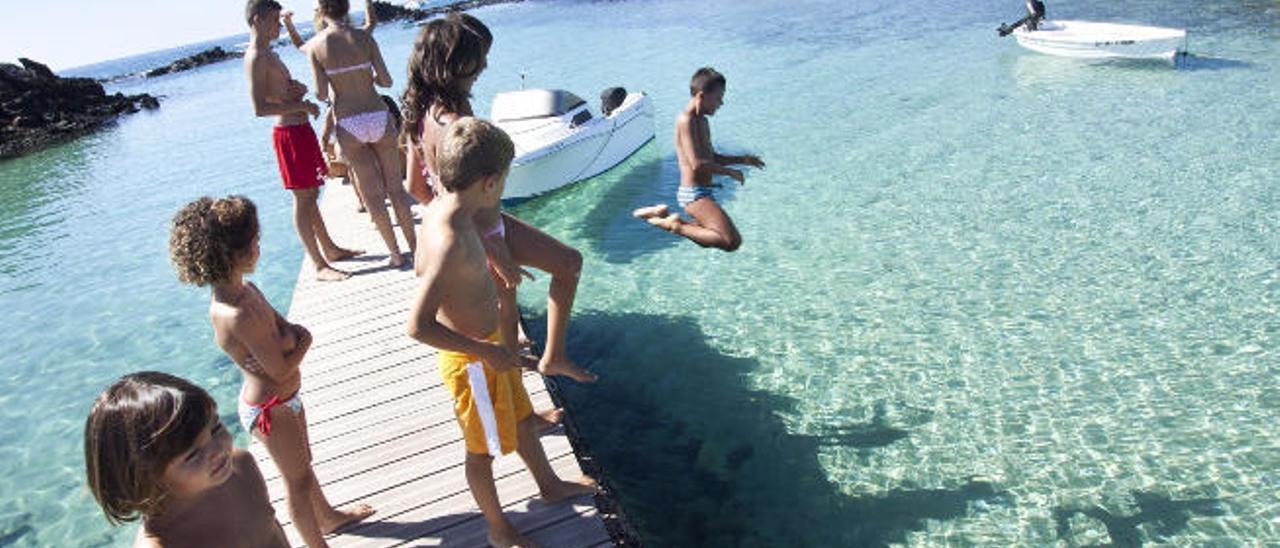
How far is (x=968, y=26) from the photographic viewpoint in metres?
24.8

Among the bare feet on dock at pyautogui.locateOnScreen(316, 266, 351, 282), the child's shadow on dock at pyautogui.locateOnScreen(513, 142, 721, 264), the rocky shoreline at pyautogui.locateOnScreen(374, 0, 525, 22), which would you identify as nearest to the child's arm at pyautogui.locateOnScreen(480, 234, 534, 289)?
the bare feet on dock at pyautogui.locateOnScreen(316, 266, 351, 282)

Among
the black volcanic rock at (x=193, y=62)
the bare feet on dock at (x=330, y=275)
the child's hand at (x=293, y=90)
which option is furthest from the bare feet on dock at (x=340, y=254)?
the black volcanic rock at (x=193, y=62)

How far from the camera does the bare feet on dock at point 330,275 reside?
26.1 feet

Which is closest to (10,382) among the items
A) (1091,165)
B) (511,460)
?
(511,460)

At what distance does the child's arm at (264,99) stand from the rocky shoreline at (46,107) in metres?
28.7

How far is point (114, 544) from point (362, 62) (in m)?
4.24

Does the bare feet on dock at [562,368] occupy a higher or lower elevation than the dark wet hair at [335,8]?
lower

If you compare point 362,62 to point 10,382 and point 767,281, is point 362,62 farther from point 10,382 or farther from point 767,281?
point 10,382

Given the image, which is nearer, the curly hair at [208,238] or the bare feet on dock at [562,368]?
the curly hair at [208,238]

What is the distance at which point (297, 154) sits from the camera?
274 inches

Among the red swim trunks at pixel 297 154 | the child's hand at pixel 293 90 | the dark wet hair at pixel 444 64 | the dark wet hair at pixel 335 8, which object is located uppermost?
the dark wet hair at pixel 335 8

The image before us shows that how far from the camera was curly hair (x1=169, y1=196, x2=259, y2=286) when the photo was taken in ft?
10.1

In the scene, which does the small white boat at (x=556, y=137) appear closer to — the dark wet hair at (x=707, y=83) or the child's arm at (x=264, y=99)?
the child's arm at (x=264, y=99)

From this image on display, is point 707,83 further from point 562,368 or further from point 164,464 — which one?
point 164,464
